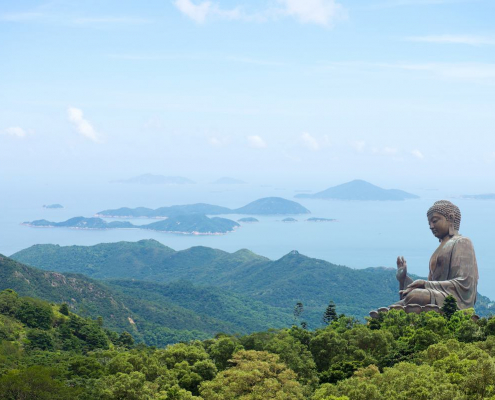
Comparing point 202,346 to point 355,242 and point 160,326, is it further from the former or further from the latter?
point 355,242

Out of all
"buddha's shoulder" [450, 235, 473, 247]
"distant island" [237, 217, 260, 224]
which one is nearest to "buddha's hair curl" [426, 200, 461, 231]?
"buddha's shoulder" [450, 235, 473, 247]

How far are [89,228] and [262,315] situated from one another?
104677mm

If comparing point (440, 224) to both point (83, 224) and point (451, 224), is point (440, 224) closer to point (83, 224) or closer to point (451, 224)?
point (451, 224)

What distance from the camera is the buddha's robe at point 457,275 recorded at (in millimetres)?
20000

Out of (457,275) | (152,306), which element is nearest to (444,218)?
(457,275)

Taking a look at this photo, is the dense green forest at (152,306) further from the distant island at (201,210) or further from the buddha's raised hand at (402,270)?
the distant island at (201,210)

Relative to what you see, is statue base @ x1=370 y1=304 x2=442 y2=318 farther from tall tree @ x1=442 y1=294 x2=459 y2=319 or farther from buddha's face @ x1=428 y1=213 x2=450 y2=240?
buddha's face @ x1=428 y1=213 x2=450 y2=240

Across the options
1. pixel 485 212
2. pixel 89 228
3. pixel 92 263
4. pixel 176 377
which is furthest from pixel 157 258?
pixel 485 212

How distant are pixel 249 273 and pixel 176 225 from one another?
78088mm

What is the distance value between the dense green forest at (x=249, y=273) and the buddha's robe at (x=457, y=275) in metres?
37.8

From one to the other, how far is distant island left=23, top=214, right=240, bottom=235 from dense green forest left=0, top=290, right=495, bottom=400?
133 metres

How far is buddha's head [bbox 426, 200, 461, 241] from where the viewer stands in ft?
67.9

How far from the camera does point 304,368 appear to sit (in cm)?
1766

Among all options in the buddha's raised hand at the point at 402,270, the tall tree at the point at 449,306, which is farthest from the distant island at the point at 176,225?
the tall tree at the point at 449,306
